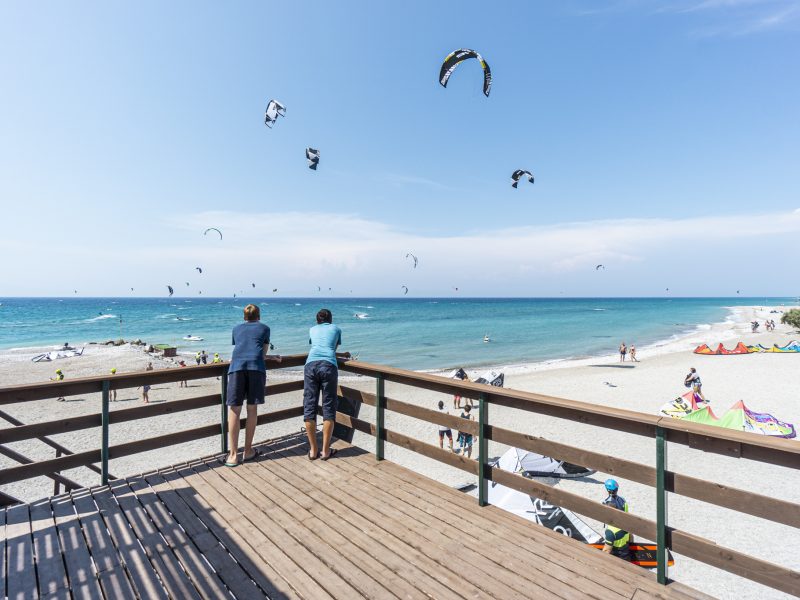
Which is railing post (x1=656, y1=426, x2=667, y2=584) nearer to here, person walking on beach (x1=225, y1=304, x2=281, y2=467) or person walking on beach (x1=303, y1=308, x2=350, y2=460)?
person walking on beach (x1=303, y1=308, x2=350, y2=460)

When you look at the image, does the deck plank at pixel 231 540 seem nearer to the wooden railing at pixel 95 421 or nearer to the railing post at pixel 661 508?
the wooden railing at pixel 95 421

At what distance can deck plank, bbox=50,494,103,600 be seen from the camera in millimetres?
2754

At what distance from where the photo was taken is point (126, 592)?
8.96 ft

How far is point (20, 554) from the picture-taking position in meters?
3.13

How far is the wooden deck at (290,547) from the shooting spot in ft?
9.26

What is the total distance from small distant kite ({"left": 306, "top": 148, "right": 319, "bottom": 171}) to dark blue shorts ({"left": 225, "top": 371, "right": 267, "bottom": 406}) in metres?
9.29

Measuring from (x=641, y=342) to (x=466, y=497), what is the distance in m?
52.5

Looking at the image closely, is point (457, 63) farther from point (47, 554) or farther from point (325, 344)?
point (47, 554)

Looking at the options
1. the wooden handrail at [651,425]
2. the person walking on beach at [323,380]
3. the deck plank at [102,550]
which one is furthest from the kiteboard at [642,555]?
the deck plank at [102,550]

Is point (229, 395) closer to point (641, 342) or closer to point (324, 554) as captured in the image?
point (324, 554)

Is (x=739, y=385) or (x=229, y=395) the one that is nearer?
(x=229, y=395)

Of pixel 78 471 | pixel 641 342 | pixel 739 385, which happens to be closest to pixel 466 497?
pixel 78 471

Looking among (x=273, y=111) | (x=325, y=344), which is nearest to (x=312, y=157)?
(x=273, y=111)

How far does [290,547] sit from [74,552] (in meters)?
1.66
